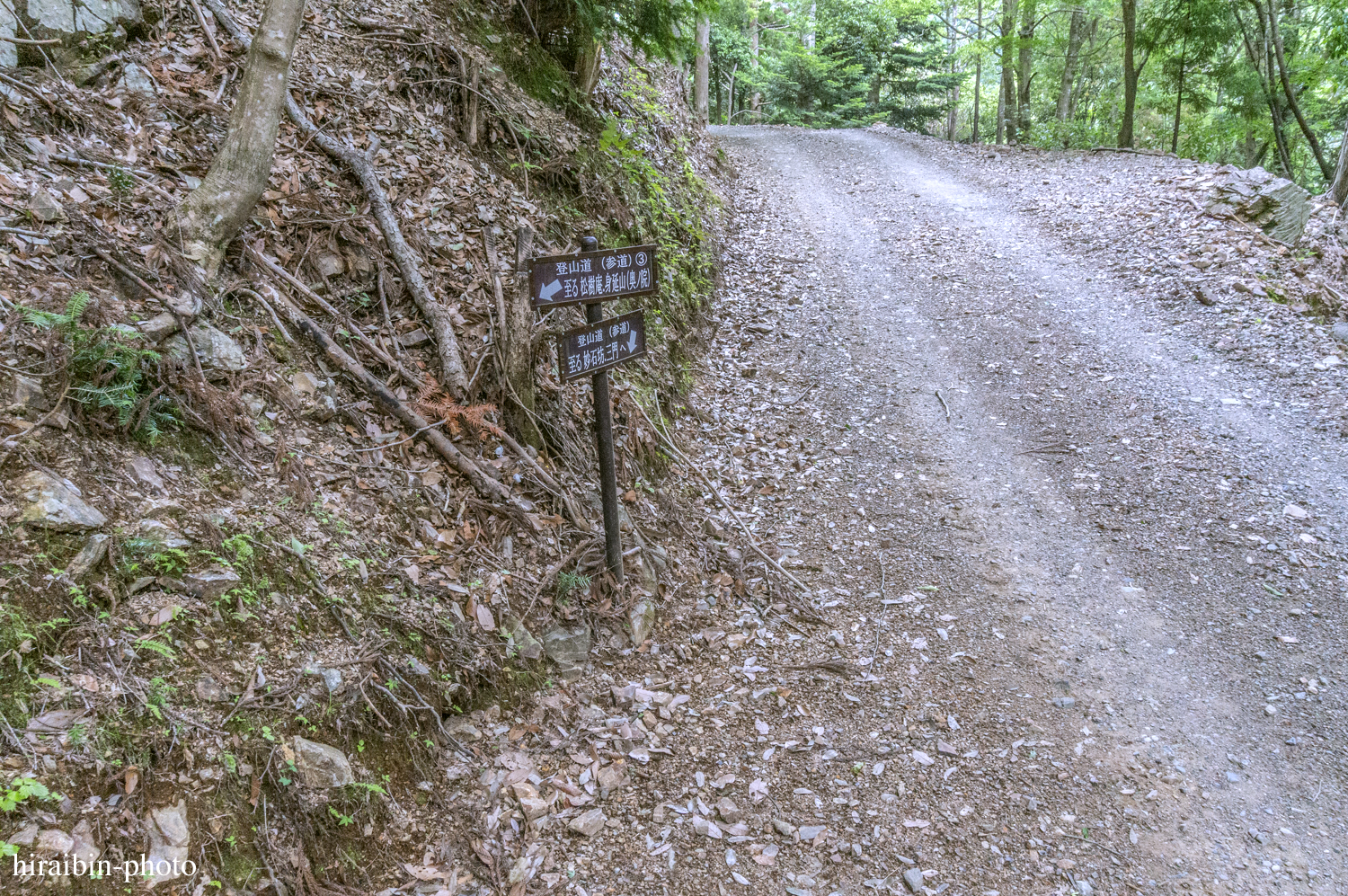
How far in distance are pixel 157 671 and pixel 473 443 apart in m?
2.30

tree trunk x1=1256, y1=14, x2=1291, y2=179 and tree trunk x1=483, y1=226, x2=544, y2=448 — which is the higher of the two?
tree trunk x1=1256, y1=14, x2=1291, y2=179

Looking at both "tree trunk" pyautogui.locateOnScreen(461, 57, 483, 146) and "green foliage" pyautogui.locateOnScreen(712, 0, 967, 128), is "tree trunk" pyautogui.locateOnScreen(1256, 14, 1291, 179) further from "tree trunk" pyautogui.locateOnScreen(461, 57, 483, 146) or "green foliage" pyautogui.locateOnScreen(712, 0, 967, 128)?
"tree trunk" pyautogui.locateOnScreen(461, 57, 483, 146)

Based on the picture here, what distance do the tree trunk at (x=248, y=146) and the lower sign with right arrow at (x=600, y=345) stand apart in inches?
88.1

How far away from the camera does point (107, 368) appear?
3311 millimetres

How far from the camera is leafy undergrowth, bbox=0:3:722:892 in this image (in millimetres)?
2627

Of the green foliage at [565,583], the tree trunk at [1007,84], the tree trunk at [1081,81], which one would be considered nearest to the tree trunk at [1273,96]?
the tree trunk at [1081,81]

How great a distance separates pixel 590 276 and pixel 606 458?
1.16 meters

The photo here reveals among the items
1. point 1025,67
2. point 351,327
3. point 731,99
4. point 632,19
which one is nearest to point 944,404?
point 632,19

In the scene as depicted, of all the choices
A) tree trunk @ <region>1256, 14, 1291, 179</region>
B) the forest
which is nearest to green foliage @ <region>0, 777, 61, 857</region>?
the forest

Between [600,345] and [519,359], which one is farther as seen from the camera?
[519,359]

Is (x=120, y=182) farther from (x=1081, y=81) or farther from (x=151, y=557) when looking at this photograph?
(x=1081, y=81)

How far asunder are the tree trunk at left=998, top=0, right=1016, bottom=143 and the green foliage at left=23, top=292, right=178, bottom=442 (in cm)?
2034

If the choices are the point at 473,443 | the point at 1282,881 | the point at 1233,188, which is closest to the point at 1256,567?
the point at 1282,881

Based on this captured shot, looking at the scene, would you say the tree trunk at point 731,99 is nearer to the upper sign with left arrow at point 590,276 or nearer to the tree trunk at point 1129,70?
the tree trunk at point 1129,70
